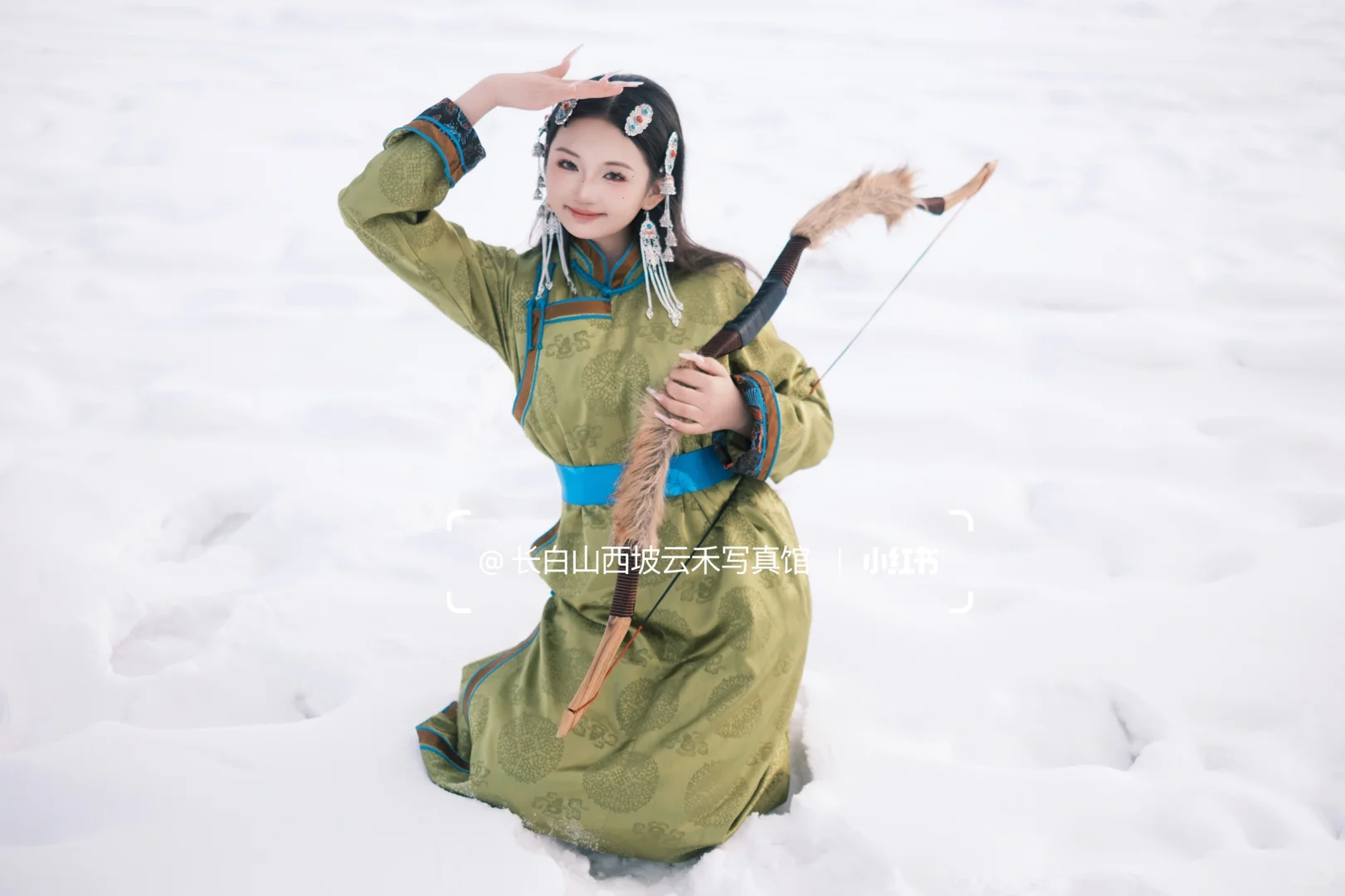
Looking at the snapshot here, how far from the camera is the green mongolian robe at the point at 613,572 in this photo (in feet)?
4.61

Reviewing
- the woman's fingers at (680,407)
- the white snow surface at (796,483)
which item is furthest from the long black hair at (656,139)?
the white snow surface at (796,483)

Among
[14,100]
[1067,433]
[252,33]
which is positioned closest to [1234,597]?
[1067,433]

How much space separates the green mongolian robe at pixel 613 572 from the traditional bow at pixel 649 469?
59 mm

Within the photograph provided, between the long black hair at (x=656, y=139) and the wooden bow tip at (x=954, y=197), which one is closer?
the long black hair at (x=656, y=139)

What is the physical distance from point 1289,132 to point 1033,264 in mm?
1573

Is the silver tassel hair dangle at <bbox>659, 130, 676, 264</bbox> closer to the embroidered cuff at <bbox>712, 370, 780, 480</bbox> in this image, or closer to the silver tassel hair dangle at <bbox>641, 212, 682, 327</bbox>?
the silver tassel hair dangle at <bbox>641, 212, 682, 327</bbox>

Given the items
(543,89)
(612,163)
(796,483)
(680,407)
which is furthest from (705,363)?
(796,483)

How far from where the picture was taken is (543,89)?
1.36 m

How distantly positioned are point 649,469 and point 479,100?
506mm

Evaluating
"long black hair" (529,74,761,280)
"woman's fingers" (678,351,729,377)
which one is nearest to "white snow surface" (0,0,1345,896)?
"woman's fingers" (678,351,729,377)

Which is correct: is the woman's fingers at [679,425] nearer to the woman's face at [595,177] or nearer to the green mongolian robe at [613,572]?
the green mongolian robe at [613,572]

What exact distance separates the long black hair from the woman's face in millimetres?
11

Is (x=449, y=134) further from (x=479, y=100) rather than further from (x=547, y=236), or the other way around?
(x=547, y=236)

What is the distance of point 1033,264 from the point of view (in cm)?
327
